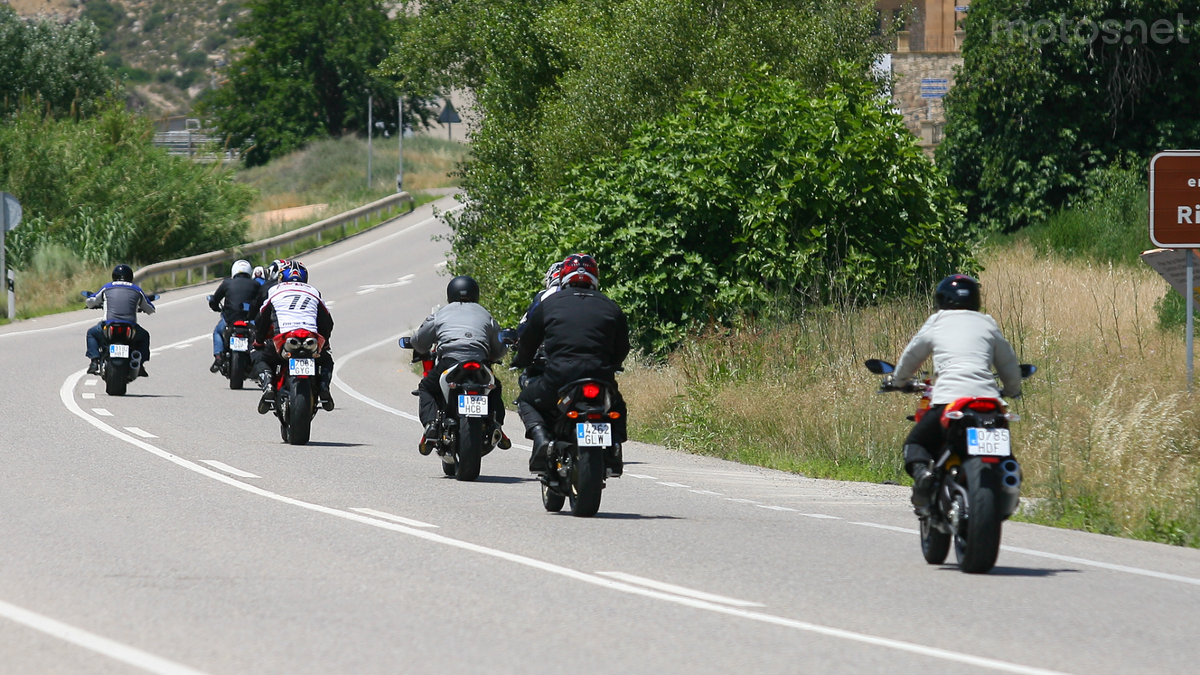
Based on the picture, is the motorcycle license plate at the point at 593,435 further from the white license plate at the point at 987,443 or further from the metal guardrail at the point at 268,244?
the metal guardrail at the point at 268,244

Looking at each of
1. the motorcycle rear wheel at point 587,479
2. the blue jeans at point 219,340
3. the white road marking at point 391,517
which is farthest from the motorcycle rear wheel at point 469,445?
the blue jeans at point 219,340

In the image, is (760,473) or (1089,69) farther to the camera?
(1089,69)

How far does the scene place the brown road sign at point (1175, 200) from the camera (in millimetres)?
14531

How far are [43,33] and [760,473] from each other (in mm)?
59773

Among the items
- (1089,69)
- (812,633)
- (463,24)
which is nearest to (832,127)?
(1089,69)

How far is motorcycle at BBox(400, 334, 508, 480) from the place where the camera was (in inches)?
484

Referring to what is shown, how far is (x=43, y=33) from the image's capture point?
65938 millimetres

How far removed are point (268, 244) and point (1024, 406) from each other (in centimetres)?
3655

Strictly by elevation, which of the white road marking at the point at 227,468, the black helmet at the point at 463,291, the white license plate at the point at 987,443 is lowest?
the white road marking at the point at 227,468

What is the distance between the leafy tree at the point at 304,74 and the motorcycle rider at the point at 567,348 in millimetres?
82378

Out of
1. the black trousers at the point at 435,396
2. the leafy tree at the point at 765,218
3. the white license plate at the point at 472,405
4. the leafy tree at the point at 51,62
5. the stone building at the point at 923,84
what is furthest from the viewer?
the leafy tree at the point at 51,62

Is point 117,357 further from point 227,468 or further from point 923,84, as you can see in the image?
point 923,84

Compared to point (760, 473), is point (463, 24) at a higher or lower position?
higher

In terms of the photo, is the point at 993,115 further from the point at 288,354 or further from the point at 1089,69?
the point at 288,354
